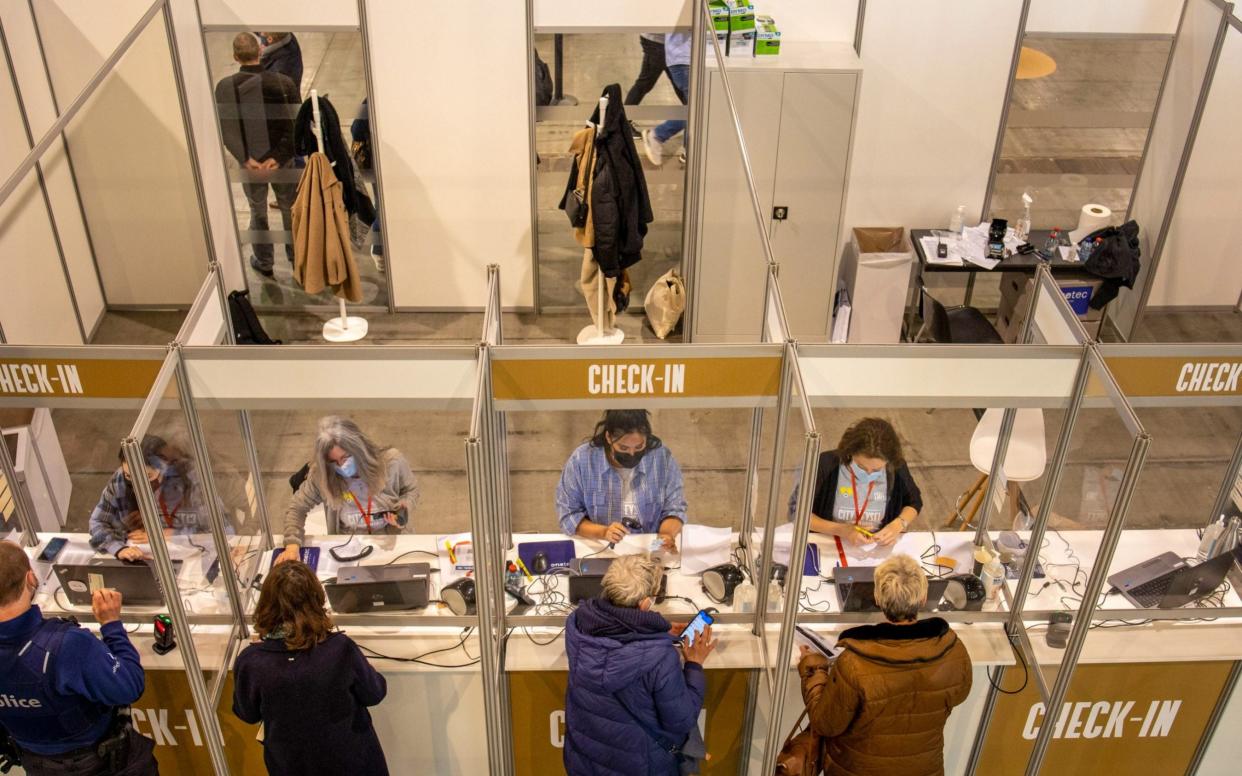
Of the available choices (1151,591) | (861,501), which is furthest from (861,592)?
(1151,591)

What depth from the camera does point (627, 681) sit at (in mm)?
3623

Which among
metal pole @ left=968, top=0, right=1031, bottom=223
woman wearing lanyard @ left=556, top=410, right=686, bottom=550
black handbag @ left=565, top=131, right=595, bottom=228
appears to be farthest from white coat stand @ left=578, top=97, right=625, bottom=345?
woman wearing lanyard @ left=556, top=410, right=686, bottom=550

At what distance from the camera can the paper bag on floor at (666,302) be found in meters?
7.36

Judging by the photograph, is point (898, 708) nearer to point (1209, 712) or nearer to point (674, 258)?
point (1209, 712)

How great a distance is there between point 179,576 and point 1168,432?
5488 millimetres

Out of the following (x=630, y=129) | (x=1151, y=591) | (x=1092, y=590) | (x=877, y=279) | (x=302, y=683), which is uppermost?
(x=630, y=129)

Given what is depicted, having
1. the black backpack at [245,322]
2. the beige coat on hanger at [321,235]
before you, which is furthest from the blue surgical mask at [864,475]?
the black backpack at [245,322]

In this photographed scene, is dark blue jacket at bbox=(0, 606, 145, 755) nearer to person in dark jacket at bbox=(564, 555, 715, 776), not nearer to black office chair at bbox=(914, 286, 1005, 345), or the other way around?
person in dark jacket at bbox=(564, 555, 715, 776)

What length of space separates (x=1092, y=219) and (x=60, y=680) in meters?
6.27

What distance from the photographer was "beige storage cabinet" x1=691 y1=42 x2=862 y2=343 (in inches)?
261

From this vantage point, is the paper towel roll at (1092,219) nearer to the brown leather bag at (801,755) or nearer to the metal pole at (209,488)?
the brown leather bag at (801,755)

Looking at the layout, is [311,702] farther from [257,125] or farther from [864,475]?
[257,125]

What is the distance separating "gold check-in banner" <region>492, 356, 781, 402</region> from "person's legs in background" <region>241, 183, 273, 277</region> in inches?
167

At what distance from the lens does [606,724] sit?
3.71m
